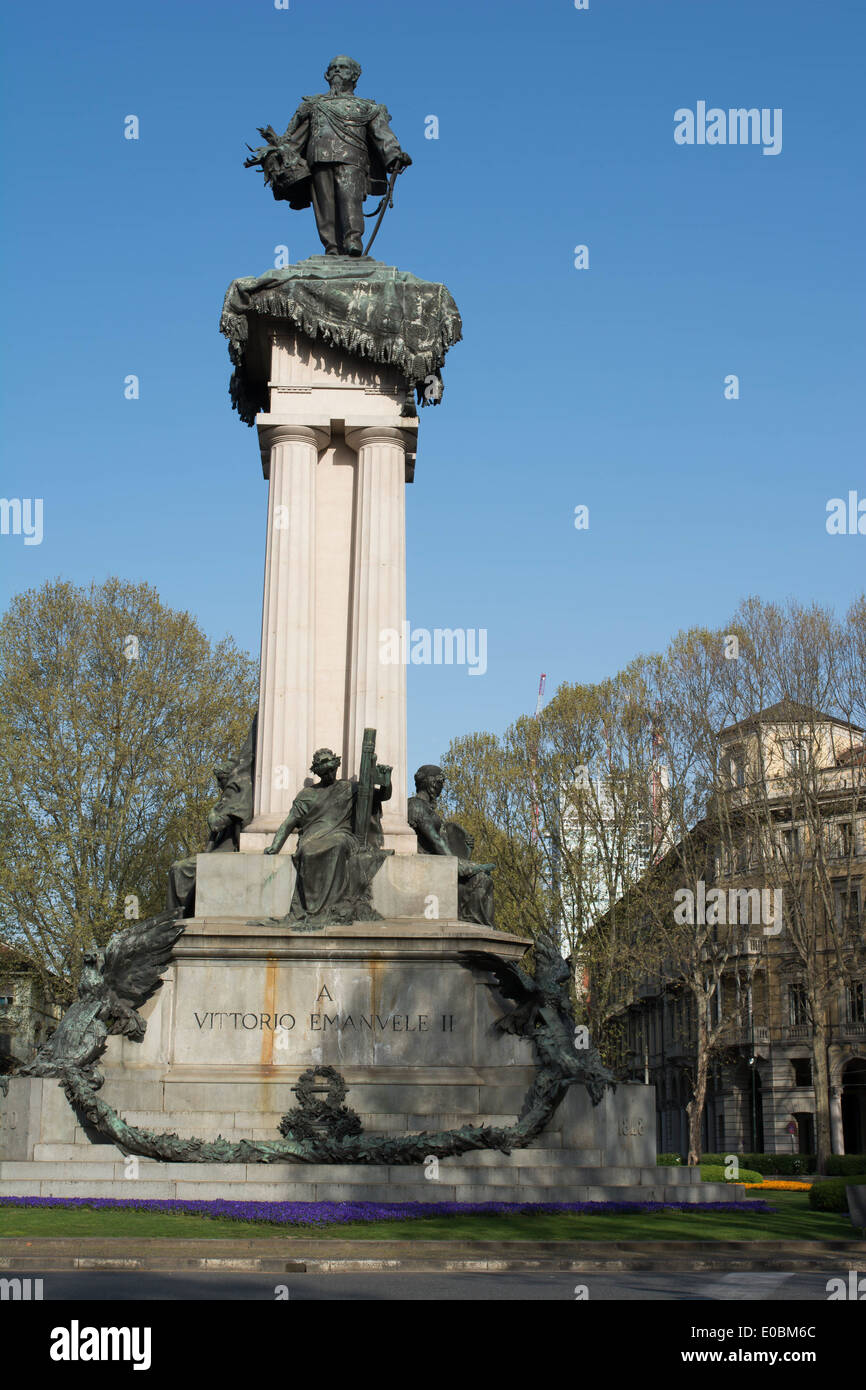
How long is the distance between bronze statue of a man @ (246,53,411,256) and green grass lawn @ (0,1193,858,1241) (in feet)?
51.8

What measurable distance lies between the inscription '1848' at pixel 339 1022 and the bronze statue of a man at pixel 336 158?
1252 centimetres

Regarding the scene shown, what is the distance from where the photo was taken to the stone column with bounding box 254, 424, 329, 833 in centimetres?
2198

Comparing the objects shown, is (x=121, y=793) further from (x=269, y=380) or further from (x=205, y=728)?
(x=269, y=380)

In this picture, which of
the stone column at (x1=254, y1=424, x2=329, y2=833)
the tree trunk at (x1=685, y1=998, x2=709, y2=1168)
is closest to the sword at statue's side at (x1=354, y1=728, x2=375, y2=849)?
the stone column at (x1=254, y1=424, x2=329, y2=833)

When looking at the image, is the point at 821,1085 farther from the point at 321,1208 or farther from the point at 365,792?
the point at 321,1208

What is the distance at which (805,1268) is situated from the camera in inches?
520

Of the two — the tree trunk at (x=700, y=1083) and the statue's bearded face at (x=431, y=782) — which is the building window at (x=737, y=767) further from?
the statue's bearded face at (x=431, y=782)

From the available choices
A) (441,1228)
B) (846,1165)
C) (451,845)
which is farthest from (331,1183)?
(846,1165)

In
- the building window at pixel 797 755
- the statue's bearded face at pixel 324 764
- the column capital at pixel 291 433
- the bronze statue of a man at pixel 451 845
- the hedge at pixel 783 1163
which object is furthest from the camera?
the building window at pixel 797 755

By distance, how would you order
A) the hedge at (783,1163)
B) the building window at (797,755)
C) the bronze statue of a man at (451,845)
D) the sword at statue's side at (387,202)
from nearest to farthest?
the bronze statue of a man at (451,845)
the sword at statue's side at (387,202)
the hedge at (783,1163)
the building window at (797,755)

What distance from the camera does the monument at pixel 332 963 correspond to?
1733 centimetres

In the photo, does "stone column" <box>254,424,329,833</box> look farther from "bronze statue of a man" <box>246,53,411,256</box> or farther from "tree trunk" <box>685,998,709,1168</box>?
"tree trunk" <box>685,998,709,1168</box>

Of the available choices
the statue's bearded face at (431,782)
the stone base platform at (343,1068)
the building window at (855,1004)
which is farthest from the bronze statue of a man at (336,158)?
the building window at (855,1004)

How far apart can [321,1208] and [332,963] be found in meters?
4.44
